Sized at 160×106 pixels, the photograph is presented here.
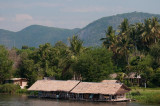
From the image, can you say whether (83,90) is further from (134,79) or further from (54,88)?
(134,79)

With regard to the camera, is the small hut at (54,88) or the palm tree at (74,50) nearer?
the small hut at (54,88)

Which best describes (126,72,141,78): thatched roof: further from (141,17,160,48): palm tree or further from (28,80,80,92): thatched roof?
(28,80,80,92): thatched roof

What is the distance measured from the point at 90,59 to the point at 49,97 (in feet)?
33.8

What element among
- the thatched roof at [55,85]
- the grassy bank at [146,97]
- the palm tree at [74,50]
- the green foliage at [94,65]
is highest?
the palm tree at [74,50]

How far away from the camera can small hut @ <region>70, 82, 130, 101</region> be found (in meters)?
44.6

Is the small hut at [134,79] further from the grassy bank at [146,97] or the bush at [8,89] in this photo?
the bush at [8,89]

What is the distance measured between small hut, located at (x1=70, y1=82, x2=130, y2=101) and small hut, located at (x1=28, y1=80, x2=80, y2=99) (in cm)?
165

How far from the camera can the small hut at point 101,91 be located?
44.6 metres

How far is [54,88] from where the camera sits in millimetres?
50469

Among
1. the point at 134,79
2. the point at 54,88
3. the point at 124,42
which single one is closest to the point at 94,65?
the point at 54,88

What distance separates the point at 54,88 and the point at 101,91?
365 inches

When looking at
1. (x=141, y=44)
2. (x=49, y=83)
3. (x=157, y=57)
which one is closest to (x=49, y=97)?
(x=49, y=83)

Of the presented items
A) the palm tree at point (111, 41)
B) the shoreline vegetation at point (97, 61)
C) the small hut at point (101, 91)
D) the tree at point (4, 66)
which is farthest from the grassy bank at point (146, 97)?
the tree at point (4, 66)

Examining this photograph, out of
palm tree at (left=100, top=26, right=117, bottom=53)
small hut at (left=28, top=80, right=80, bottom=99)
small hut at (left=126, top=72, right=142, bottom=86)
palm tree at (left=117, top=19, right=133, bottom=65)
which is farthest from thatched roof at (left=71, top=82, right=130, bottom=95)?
palm tree at (left=100, top=26, right=117, bottom=53)
